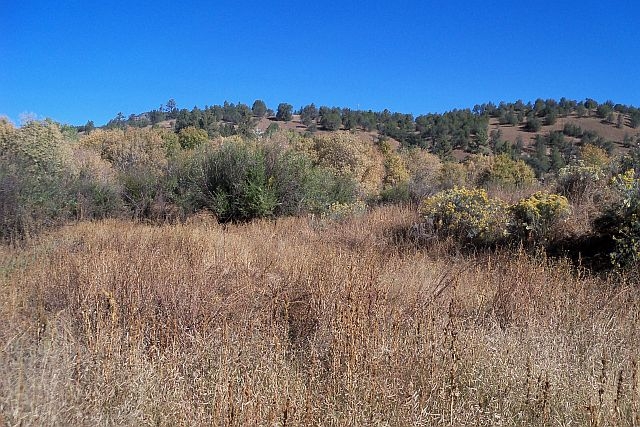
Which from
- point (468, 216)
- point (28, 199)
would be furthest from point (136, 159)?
point (468, 216)

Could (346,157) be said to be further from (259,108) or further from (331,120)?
(259,108)

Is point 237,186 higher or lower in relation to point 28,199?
higher

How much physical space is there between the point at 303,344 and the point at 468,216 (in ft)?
18.0

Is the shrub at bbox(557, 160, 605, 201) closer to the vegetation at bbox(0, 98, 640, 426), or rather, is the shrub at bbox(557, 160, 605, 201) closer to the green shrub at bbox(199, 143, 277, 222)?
the vegetation at bbox(0, 98, 640, 426)

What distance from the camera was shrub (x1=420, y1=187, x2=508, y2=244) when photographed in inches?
310

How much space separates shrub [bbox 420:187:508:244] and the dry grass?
89.3 inches

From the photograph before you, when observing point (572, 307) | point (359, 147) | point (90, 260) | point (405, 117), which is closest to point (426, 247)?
point (572, 307)

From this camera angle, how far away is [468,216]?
26.7ft

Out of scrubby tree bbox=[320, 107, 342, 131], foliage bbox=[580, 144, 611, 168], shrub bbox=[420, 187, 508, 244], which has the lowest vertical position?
shrub bbox=[420, 187, 508, 244]

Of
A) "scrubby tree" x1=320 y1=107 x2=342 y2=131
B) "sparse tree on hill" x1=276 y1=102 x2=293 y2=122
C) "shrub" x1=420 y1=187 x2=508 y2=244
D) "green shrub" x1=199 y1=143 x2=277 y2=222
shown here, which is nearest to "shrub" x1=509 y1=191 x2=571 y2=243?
"shrub" x1=420 y1=187 x2=508 y2=244

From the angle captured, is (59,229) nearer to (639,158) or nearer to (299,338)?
(299,338)

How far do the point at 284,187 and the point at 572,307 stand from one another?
8548 millimetres

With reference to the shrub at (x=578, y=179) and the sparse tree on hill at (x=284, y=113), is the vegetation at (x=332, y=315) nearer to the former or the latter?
the shrub at (x=578, y=179)

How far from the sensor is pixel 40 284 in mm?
4438
